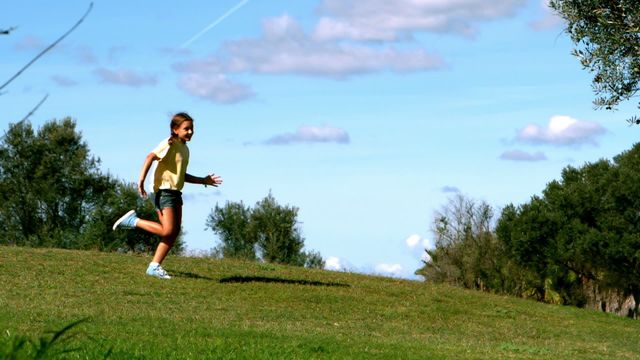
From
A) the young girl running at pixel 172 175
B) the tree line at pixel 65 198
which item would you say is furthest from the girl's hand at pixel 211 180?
the tree line at pixel 65 198

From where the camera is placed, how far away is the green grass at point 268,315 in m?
15.0

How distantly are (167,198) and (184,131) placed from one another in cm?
154

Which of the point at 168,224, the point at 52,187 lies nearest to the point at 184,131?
the point at 168,224

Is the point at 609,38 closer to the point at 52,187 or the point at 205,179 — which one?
the point at 205,179

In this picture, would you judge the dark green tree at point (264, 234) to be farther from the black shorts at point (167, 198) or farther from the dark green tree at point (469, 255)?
the black shorts at point (167, 198)

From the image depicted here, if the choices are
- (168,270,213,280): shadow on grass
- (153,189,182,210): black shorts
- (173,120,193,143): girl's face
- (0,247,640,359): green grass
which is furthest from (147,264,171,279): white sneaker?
(173,120,193,143): girl's face

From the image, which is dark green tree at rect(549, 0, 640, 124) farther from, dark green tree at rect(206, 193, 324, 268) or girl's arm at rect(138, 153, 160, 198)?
dark green tree at rect(206, 193, 324, 268)

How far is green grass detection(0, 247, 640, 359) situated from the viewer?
15039 millimetres

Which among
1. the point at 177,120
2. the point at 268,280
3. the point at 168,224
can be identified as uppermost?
the point at 177,120

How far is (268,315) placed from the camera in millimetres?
19797

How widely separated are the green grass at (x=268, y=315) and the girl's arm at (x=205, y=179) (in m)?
2.38

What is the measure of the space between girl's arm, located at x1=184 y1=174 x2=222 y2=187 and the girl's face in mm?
842

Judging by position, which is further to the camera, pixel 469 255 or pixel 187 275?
pixel 469 255

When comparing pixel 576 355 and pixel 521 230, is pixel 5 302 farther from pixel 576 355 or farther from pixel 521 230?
pixel 521 230
